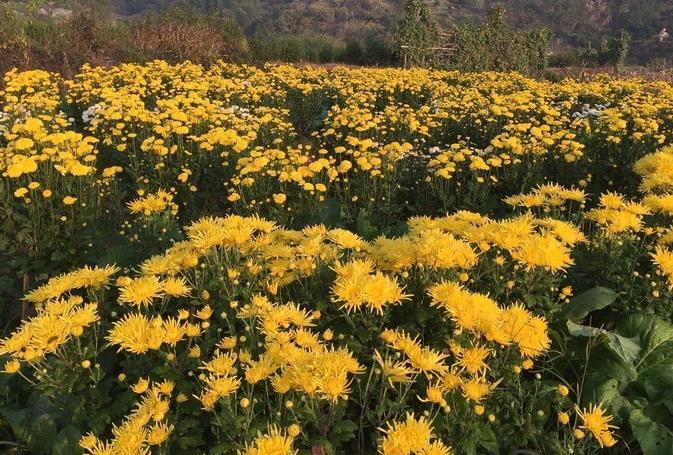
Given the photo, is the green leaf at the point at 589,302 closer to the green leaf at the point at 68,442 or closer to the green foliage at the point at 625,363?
the green foliage at the point at 625,363

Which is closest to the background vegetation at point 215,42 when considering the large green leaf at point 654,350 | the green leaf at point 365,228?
the green leaf at point 365,228

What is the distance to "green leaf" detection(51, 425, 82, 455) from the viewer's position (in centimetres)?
195

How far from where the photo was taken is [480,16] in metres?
82.3

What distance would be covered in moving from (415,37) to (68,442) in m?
21.9

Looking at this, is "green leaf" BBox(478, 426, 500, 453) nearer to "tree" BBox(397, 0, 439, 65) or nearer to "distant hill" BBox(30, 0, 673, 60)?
"tree" BBox(397, 0, 439, 65)

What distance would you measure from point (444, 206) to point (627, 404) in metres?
3.35

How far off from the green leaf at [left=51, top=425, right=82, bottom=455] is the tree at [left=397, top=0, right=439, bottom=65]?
68.7 ft

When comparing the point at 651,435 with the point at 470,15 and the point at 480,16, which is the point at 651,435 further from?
the point at 480,16

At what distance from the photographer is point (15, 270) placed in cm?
464

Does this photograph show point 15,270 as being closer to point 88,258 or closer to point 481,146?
point 88,258

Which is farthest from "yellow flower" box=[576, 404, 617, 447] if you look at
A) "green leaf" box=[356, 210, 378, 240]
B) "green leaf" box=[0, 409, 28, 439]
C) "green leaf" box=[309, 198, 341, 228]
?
"green leaf" box=[309, 198, 341, 228]

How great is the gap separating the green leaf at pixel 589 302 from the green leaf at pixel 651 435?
1.99ft

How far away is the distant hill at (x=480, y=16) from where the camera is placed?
69.9m

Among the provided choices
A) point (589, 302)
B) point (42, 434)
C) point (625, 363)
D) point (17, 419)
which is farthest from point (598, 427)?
point (17, 419)
